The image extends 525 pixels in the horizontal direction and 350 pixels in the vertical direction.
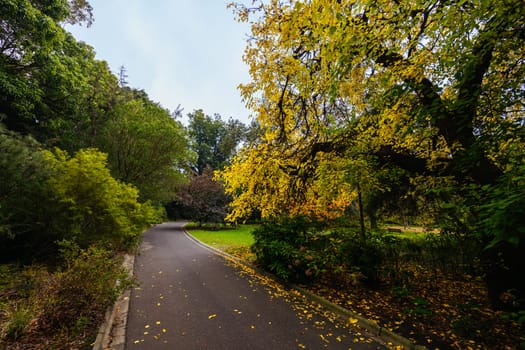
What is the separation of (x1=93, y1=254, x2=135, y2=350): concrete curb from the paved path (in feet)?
0.35

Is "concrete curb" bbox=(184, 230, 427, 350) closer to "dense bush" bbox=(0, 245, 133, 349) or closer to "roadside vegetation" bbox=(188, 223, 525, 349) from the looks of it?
"roadside vegetation" bbox=(188, 223, 525, 349)

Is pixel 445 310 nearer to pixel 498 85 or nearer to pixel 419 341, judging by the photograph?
pixel 419 341

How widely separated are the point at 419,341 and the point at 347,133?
4507 millimetres

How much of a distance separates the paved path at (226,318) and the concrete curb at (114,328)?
11 cm

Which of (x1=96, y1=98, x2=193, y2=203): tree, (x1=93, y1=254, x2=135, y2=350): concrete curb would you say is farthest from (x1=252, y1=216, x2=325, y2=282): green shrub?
(x1=96, y1=98, x2=193, y2=203): tree

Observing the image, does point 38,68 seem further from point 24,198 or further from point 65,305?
point 65,305

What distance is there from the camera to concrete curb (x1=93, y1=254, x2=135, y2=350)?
139 inches

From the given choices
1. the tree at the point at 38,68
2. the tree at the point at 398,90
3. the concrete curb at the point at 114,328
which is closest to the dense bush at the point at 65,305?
the concrete curb at the point at 114,328

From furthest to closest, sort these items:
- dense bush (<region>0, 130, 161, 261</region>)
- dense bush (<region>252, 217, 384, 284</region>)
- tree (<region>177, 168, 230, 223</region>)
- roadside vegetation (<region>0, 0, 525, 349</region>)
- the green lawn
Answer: tree (<region>177, 168, 230, 223</region>) → the green lawn → dense bush (<region>0, 130, 161, 261</region>) → dense bush (<region>252, 217, 384, 284</region>) → roadside vegetation (<region>0, 0, 525, 349</region>)

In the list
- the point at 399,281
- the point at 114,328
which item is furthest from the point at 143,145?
the point at 399,281

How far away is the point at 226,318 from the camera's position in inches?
175

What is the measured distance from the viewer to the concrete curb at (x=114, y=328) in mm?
3526

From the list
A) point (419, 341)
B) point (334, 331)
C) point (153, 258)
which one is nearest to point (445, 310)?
point (419, 341)

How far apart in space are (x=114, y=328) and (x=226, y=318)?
2.00m
